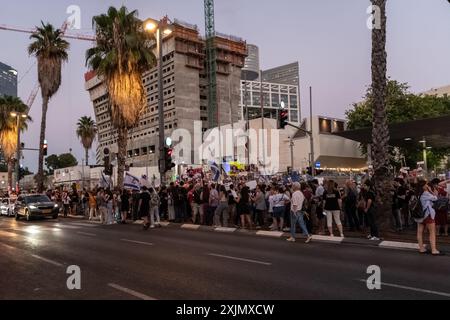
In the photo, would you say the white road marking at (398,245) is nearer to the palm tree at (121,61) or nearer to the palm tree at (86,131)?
the palm tree at (121,61)

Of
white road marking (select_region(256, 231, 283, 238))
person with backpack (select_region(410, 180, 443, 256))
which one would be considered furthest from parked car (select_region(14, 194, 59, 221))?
person with backpack (select_region(410, 180, 443, 256))

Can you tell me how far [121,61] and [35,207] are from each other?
10.1 metres

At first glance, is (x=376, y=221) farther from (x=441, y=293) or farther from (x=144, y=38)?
(x=144, y=38)

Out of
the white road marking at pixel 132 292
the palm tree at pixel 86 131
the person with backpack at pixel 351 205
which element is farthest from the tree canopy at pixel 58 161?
the white road marking at pixel 132 292

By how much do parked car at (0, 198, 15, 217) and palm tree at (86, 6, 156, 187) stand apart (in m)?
10.6

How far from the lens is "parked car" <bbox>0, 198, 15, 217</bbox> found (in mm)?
35094

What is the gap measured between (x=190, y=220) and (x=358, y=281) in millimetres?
15551

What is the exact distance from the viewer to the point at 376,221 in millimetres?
16094

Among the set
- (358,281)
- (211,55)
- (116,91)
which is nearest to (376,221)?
(358,281)

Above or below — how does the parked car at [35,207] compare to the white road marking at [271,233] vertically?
above

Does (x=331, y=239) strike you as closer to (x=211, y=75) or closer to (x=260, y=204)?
(x=260, y=204)

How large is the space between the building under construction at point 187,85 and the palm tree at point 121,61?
92885 mm

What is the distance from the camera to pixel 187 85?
131 metres

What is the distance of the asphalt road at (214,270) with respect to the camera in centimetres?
750
